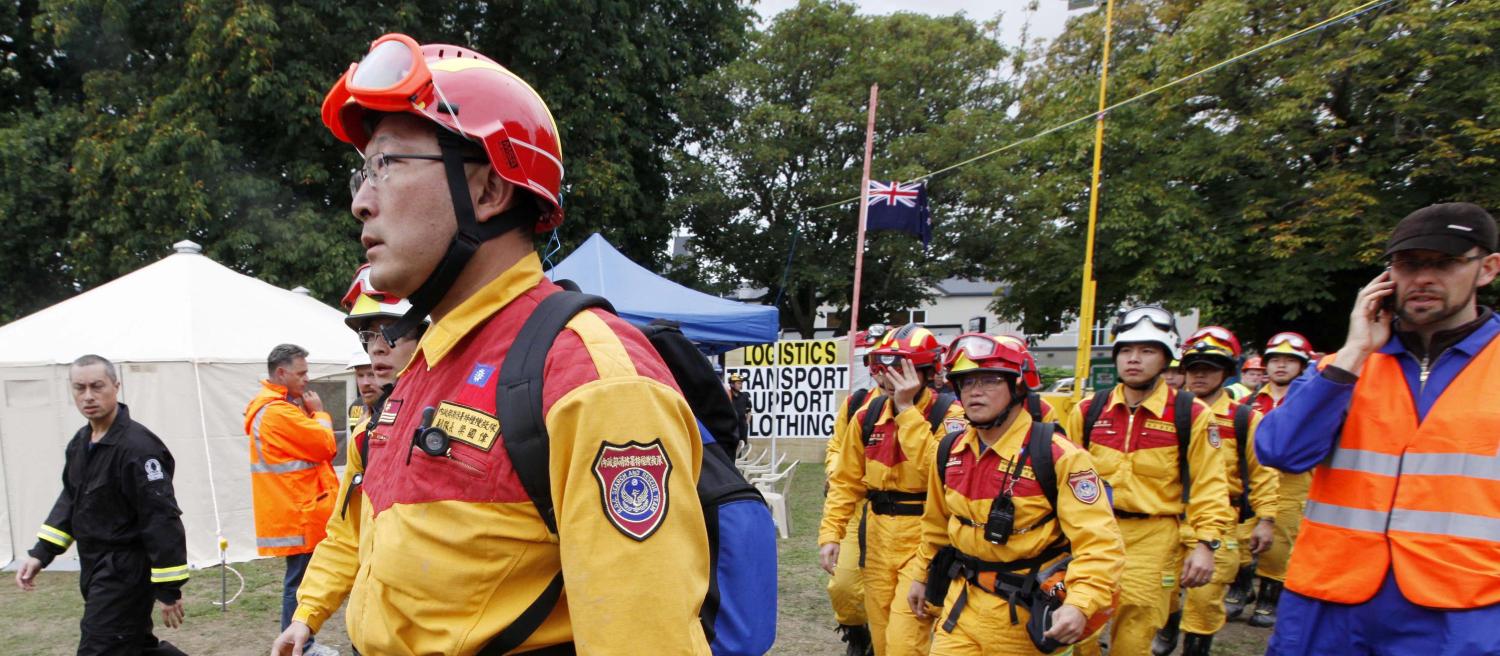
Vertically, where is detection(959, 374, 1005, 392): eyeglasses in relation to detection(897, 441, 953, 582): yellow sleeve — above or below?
above

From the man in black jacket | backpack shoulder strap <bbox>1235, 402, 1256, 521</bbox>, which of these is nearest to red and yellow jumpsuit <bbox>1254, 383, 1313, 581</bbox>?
backpack shoulder strap <bbox>1235, 402, 1256, 521</bbox>

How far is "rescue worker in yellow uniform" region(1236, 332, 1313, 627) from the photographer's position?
7883 millimetres

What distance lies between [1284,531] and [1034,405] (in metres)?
4.57

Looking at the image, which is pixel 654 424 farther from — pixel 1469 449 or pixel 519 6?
pixel 519 6

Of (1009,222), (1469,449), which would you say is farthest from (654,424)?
(1009,222)

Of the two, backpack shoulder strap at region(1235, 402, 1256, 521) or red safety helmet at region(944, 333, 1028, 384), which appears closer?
red safety helmet at region(944, 333, 1028, 384)

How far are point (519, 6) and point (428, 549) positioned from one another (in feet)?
53.5

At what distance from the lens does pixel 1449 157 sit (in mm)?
16281

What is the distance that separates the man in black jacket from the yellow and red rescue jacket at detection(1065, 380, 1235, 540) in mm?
5658

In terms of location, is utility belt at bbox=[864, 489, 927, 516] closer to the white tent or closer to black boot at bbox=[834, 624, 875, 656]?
black boot at bbox=[834, 624, 875, 656]

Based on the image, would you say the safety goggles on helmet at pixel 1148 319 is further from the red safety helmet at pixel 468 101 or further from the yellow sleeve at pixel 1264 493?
the red safety helmet at pixel 468 101

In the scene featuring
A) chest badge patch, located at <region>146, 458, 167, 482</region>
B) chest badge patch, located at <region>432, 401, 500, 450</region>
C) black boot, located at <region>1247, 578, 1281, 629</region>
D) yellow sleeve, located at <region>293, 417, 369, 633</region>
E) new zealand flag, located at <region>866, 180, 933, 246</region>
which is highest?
new zealand flag, located at <region>866, 180, 933, 246</region>

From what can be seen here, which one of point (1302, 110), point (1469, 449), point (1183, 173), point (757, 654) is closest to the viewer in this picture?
point (757, 654)

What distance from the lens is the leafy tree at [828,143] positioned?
80.9 feet
